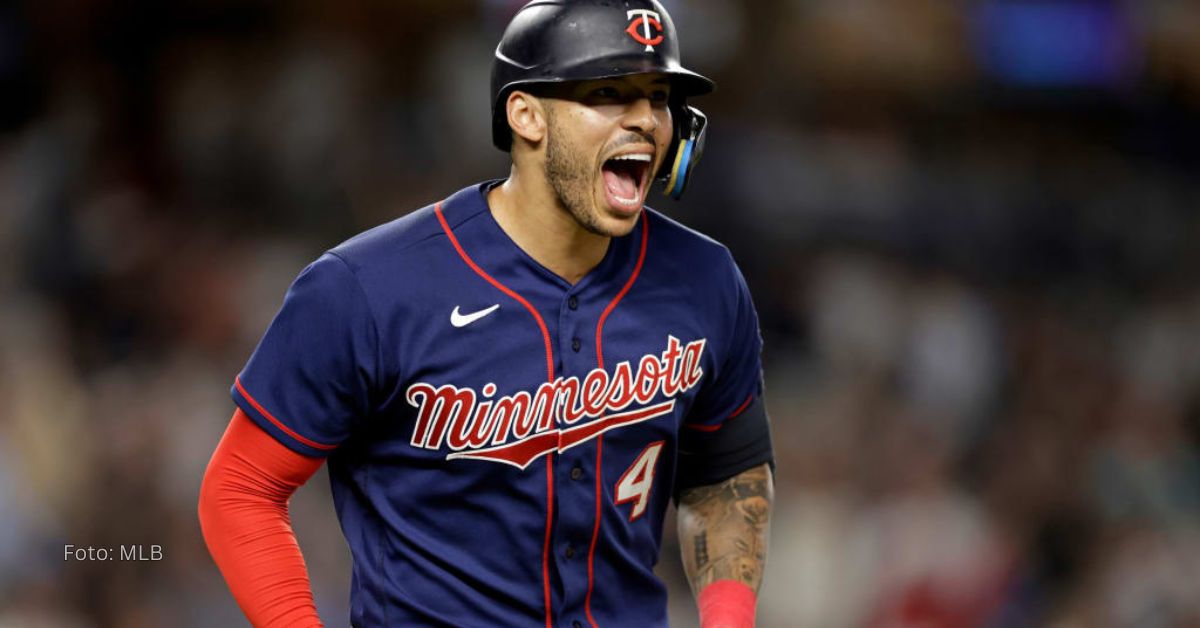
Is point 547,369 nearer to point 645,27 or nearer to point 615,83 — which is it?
point 615,83

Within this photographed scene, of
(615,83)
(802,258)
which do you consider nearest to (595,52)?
(615,83)

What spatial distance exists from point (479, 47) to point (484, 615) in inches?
246

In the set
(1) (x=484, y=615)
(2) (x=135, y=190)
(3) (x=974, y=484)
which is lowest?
(3) (x=974, y=484)

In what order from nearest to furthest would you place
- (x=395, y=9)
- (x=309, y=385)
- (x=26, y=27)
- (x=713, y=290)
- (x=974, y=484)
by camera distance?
(x=309, y=385), (x=713, y=290), (x=974, y=484), (x=26, y=27), (x=395, y=9)

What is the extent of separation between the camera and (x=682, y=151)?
115 inches

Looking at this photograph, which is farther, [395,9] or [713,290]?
[395,9]

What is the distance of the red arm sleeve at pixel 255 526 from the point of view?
9.14 feet

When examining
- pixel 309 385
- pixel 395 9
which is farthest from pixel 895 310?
pixel 309 385

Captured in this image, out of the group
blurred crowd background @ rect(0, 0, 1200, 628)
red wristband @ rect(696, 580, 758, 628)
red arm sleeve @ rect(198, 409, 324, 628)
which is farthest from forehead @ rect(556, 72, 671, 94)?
blurred crowd background @ rect(0, 0, 1200, 628)

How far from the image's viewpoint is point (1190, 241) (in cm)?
962

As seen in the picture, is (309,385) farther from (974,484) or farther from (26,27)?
(26,27)

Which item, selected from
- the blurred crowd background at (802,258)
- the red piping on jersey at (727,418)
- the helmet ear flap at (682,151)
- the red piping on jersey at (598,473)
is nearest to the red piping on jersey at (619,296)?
the red piping on jersey at (598,473)

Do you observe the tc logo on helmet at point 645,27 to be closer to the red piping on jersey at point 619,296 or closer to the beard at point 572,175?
the beard at point 572,175

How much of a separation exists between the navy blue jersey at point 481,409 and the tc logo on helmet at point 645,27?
422mm
